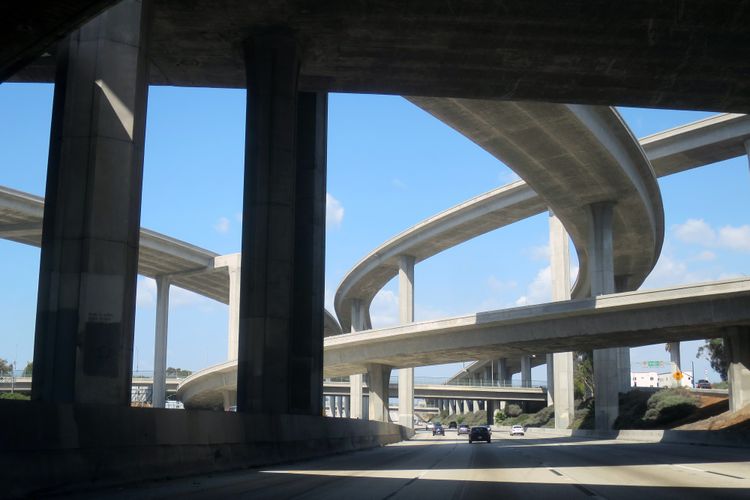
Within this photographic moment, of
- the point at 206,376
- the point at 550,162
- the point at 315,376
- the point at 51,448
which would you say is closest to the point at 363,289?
the point at 206,376

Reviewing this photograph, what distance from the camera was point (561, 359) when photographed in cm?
7938

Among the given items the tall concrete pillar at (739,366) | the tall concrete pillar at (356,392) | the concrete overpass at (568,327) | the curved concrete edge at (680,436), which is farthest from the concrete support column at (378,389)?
the tall concrete pillar at (739,366)

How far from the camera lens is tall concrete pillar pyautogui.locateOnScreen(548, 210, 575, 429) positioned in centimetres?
7862

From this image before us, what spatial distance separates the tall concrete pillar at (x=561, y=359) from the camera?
7862cm

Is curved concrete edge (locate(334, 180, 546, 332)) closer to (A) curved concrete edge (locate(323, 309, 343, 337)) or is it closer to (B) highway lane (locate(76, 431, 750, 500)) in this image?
(A) curved concrete edge (locate(323, 309, 343, 337))

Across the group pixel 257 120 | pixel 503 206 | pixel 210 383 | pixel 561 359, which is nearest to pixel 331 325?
pixel 210 383

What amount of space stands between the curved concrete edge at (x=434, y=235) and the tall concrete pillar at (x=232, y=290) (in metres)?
15.5

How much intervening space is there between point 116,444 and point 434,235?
7331 cm

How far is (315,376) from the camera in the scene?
100 feet

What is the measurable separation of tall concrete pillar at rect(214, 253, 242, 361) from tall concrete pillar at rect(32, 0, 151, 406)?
76.0 m

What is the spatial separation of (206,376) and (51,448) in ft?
257

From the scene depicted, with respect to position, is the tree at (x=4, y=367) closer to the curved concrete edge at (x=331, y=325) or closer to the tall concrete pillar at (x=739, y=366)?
the curved concrete edge at (x=331, y=325)

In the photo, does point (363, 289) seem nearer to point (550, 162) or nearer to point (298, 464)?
point (550, 162)

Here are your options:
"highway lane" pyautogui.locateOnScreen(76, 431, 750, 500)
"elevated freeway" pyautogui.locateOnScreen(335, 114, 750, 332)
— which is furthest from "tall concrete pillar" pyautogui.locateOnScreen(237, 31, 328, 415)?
"elevated freeway" pyautogui.locateOnScreen(335, 114, 750, 332)
